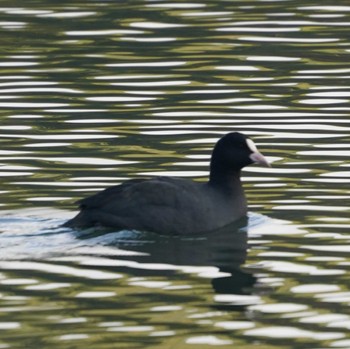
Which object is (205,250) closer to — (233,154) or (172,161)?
(233,154)

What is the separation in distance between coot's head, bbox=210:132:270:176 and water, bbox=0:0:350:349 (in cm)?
46

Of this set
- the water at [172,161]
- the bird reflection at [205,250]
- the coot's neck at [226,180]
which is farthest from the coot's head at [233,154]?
the bird reflection at [205,250]

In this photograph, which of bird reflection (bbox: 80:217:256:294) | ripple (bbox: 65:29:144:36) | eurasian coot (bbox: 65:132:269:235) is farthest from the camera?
ripple (bbox: 65:29:144:36)

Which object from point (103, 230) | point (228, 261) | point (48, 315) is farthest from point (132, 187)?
point (48, 315)

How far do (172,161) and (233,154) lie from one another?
1679mm

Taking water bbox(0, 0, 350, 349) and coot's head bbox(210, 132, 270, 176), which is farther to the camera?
coot's head bbox(210, 132, 270, 176)

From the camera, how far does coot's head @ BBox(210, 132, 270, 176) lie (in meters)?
15.2

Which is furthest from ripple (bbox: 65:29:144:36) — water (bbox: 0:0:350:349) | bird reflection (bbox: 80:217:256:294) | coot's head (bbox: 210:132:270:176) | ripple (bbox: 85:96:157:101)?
bird reflection (bbox: 80:217:256:294)

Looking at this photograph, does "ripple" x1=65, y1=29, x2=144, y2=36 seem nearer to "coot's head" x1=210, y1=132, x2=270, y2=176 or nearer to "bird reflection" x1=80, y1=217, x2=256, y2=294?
"coot's head" x1=210, y1=132, x2=270, y2=176

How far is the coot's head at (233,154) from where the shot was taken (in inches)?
599

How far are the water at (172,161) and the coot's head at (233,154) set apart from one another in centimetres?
46

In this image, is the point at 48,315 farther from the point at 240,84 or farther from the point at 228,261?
the point at 240,84

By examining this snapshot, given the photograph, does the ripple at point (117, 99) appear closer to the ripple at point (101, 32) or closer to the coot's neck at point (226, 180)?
the ripple at point (101, 32)

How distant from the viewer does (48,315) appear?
11.7 metres
